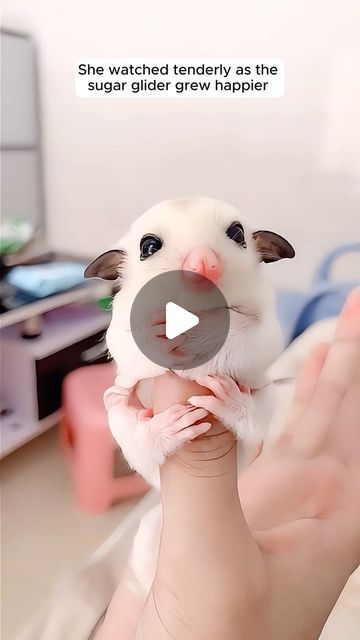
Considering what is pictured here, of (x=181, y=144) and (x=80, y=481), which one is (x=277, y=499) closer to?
(x=80, y=481)

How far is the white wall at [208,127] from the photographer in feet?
1.71

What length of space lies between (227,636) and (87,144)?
0.47 meters

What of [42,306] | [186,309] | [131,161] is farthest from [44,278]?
[186,309]

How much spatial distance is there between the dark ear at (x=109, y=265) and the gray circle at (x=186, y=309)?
44 mm

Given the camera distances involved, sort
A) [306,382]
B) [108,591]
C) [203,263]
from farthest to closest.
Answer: [306,382] → [108,591] → [203,263]

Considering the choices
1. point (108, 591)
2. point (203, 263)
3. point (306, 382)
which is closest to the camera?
point (203, 263)

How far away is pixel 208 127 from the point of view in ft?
1.82

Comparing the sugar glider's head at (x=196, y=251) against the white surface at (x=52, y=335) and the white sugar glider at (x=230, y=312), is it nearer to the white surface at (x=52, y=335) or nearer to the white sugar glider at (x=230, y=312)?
the white sugar glider at (x=230, y=312)

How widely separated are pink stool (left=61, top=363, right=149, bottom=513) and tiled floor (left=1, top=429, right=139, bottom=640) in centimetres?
1

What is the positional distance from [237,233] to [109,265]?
0.32ft

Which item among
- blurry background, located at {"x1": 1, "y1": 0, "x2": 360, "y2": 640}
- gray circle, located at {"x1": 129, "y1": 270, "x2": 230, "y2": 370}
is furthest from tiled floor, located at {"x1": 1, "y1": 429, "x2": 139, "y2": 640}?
gray circle, located at {"x1": 129, "y1": 270, "x2": 230, "y2": 370}

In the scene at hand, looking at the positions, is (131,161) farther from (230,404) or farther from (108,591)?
(108,591)

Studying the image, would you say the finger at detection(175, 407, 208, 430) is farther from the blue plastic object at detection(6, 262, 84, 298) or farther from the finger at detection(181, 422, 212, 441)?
the blue plastic object at detection(6, 262, 84, 298)

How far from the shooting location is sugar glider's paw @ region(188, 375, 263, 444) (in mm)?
381
